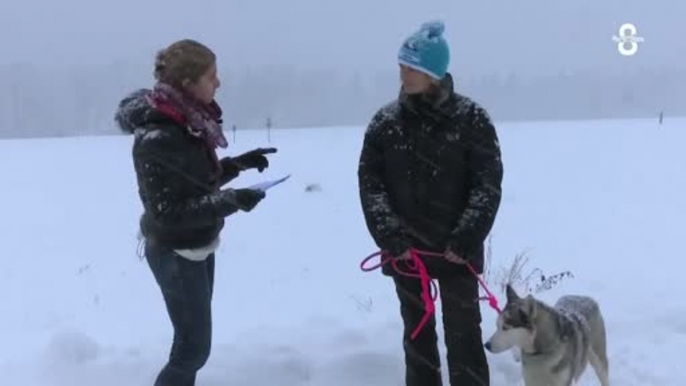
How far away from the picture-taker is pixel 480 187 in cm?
380

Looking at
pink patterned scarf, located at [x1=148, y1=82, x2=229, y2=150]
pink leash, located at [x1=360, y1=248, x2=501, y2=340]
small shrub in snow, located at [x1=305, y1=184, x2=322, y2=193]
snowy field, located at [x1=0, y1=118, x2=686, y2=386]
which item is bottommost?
small shrub in snow, located at [x1=305, y1=184, x2=322, y2=193]

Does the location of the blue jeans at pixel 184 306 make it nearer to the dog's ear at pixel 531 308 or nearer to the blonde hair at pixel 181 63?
the blonde hair at pixel 181 63

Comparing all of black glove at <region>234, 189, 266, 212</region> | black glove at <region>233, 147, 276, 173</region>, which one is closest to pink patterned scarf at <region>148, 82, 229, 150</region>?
black glove at <region>234, 189, 266, 212</region>

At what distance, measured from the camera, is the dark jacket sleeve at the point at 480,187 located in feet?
12.4

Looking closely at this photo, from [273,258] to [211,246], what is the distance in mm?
6208

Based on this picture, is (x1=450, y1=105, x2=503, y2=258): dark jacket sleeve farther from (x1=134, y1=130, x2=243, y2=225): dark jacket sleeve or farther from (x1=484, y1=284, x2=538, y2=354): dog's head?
(x1=134, y1=130, x2=243, y2=225): dark jacket sleeve

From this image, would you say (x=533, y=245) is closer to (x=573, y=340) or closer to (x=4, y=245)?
(x=573, y=340)

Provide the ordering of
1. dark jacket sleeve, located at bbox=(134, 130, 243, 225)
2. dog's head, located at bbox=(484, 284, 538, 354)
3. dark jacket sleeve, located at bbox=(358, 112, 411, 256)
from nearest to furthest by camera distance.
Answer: dark jacket sleeve, located at bbox=(134, 130, 243, 225), dark jacket sleeve, located at bbox=(358, 112, 411, 256), dog's head, located at bbox=(484, 284, 538, 354)

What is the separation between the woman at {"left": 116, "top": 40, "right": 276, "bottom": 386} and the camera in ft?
10.8

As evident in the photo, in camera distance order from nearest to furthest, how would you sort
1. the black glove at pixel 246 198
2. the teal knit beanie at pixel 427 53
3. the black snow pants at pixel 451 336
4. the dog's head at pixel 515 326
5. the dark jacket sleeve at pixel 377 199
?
the black glove at pixel 246 198
the teal knit beanie at pixel 427 53
the dark jacket sleeve at pixel 377 199
the black snow pants at pixel 451 336
the dog's head at pixel 515 326

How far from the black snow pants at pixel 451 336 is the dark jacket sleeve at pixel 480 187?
0.86 ft

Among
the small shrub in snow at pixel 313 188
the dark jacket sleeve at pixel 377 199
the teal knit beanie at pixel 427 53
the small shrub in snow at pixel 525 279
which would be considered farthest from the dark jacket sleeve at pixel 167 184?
the small shrub in snow at pixel 313 188

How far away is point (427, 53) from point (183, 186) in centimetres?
136

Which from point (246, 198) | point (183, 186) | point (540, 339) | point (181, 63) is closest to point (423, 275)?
point (540, 339)
